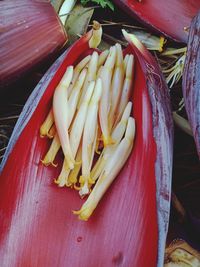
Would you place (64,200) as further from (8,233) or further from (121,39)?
(121,39)

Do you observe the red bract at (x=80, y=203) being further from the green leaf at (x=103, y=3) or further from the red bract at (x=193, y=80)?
the green leaf at (x=103, y=3)

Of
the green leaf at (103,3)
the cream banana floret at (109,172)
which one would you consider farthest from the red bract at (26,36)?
the cream banana floret at (109,172)

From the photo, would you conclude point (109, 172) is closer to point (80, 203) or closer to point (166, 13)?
point (80, 203)

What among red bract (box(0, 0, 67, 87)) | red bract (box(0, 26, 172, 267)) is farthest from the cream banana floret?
red bract (box(0, 0, 67, 87))

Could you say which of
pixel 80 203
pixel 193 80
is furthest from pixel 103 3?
pixel 80 203

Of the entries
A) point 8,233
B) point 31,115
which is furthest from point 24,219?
point 31,115
